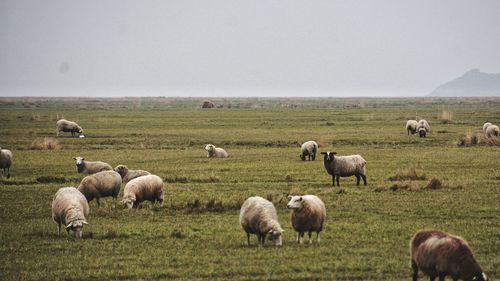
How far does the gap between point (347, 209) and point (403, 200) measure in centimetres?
265

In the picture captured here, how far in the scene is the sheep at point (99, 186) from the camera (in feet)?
71.3

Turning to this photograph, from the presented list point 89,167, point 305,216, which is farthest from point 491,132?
point 305,216

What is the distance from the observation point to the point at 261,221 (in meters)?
15.8

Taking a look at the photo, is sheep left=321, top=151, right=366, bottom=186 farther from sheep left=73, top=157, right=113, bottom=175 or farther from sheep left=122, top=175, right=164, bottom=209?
sheep left=73, top=157, right=113, bottom=175

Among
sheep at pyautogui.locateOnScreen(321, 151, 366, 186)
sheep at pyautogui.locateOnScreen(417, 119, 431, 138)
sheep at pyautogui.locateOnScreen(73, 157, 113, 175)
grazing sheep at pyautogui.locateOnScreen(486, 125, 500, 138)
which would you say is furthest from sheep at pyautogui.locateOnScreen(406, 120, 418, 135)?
sheep at pyautogui.locateOnScreen(73, 157, 113, 175)

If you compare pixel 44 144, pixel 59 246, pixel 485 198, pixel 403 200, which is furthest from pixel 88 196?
pixel 44 144

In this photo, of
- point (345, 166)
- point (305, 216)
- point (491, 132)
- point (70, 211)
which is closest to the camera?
point (305, 216)

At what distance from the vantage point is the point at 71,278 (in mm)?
13109

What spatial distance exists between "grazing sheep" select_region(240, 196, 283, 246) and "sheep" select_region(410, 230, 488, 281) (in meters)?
4.28

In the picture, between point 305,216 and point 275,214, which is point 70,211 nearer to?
point 275,214

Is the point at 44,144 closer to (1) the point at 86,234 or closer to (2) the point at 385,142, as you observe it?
(2) the point at 385,142

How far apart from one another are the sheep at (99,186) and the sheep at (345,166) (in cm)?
903

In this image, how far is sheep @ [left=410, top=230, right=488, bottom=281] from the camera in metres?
11.0

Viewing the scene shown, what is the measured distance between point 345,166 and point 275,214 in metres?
11.6
